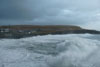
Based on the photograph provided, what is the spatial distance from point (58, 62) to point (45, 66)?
73 cm

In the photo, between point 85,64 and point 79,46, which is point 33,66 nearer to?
point 85,64

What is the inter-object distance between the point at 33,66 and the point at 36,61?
0.82 m

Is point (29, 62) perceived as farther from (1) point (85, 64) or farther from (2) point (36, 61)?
(1) point (85, 64)

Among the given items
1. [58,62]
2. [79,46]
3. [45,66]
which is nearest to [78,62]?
[58,62]

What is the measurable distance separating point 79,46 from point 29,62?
449 centimetres

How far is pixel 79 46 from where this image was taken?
37.1 feet

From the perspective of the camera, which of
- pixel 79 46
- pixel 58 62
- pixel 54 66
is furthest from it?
pixel 79 46

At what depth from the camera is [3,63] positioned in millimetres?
7719

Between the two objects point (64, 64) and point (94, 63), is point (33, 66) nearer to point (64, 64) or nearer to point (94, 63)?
point (64, 64)

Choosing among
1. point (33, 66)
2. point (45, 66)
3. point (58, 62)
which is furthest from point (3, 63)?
point (58, 62)

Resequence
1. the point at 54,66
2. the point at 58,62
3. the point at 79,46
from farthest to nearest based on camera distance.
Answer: the point at 79,46
the point at 58,62
the point at 54,66

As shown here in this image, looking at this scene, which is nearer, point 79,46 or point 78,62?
point 78,62

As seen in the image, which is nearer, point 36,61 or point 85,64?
point 85,64

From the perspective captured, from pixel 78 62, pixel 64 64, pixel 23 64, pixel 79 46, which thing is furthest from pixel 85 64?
pixel 79 46
